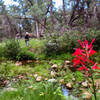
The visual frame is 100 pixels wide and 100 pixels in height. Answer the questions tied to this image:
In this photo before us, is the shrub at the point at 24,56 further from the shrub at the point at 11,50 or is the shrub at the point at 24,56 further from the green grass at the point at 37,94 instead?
the green grass at the point at 37,94

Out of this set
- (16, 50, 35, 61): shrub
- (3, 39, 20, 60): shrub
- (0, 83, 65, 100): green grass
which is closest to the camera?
(0, 83, 65, 100): green grass

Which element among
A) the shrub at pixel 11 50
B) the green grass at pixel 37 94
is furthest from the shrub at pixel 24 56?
the green grass at pixel 37 94

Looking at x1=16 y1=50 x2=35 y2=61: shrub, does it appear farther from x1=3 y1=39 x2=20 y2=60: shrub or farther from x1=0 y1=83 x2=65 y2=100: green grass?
x1=0 y1=83 x2=65 y2=100: green grass

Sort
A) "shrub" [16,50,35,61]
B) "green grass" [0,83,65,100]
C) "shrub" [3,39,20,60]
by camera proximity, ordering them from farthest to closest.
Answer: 1. "shrub" [16,50,35,61]
2. "shrub" [3,39,20,60]
3. "green grass" [0,83,65,100]

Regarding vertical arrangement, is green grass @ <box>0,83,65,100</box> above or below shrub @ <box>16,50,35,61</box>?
above

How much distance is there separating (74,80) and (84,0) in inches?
391

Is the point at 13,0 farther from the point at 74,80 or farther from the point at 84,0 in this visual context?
the point at 74,80

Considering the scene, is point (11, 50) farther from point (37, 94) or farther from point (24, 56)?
point (37, 94)

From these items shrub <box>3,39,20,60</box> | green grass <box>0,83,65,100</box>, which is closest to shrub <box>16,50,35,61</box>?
shrub <box>3,39,20,60</box>

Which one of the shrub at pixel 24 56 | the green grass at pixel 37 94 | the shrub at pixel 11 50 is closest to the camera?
the green grass at pixel 37 94

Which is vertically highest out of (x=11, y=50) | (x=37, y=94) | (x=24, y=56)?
(x=11, y=50)

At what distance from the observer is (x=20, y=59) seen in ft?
21.9

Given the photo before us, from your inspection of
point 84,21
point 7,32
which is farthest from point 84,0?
point 7,32

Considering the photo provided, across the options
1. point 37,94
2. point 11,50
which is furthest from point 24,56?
point 37,94
